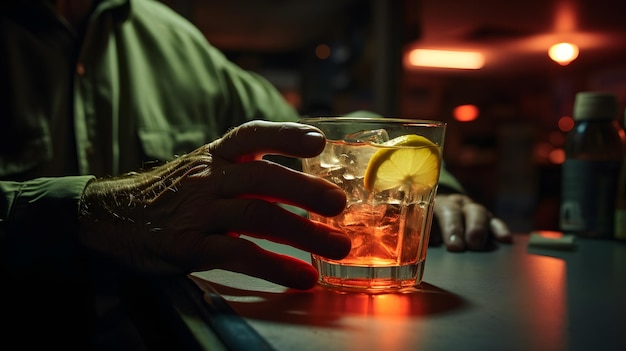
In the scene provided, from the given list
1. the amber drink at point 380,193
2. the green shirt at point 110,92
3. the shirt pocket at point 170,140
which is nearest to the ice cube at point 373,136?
the amber drink at point 380,193

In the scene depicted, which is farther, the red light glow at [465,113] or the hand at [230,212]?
the red light glow at [465,113]

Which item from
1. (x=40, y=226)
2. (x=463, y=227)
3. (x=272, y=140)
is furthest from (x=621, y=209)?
(x=40, y=226)

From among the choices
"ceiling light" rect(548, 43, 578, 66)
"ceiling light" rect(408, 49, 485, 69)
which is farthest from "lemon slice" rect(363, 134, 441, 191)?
"ceiling light" rect(548, 43, 578, 66)

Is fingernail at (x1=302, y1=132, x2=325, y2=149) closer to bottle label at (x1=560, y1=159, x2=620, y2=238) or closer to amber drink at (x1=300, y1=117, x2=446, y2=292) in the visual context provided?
amber drink at (x1=300, y1=117, x2=446, y2=292)

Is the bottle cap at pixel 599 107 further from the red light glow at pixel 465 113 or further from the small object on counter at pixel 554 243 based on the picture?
the red light glow at pixel 465 113

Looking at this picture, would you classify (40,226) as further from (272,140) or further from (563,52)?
(563,52)
